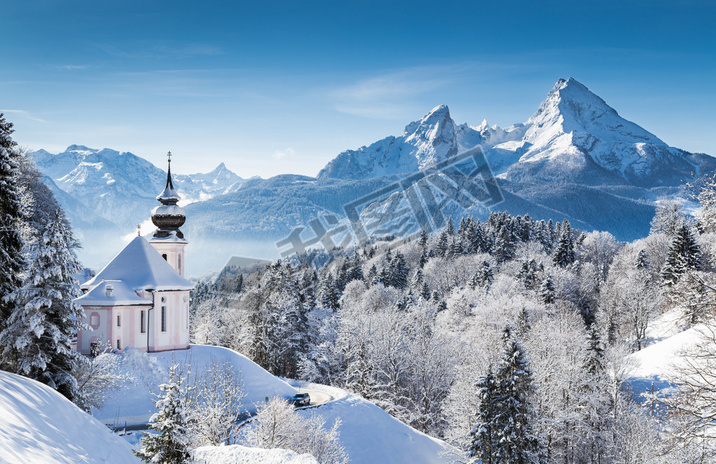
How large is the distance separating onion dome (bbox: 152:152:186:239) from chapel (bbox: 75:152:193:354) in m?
7.41

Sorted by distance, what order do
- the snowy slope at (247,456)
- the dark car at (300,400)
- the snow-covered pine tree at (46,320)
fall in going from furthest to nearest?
the dark car at (300,400), the snow-covered pine tree at (46,320), the snowy slope at (247,456)

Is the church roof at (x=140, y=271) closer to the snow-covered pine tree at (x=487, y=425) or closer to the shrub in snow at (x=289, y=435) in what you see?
the shrub in snow at (x=289, y=435)

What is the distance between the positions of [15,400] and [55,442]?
1855 mm

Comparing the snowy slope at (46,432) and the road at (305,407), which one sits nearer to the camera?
the snowy slope at (46,432)

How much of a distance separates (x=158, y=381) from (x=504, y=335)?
67.0 feet

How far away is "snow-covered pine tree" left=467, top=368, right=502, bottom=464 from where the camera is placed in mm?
26109

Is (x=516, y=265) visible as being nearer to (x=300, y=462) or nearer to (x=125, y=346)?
(x=125, y=346)

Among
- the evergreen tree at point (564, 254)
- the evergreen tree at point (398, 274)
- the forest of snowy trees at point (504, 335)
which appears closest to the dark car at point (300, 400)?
the forest of snowy trees at point (504, 335)

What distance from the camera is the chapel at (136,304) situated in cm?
3356

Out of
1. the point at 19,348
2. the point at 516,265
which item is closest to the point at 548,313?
the point at 516,265

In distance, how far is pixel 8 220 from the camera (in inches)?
Result: 778

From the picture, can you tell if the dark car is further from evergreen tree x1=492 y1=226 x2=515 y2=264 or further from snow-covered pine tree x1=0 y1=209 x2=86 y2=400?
evergreen tree x1=492 y1=226 x2=515 y2=264

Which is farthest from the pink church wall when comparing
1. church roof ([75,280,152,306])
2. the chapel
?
church roof ([75,280,152,306])

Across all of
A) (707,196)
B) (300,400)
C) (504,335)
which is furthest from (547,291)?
(707,196)
